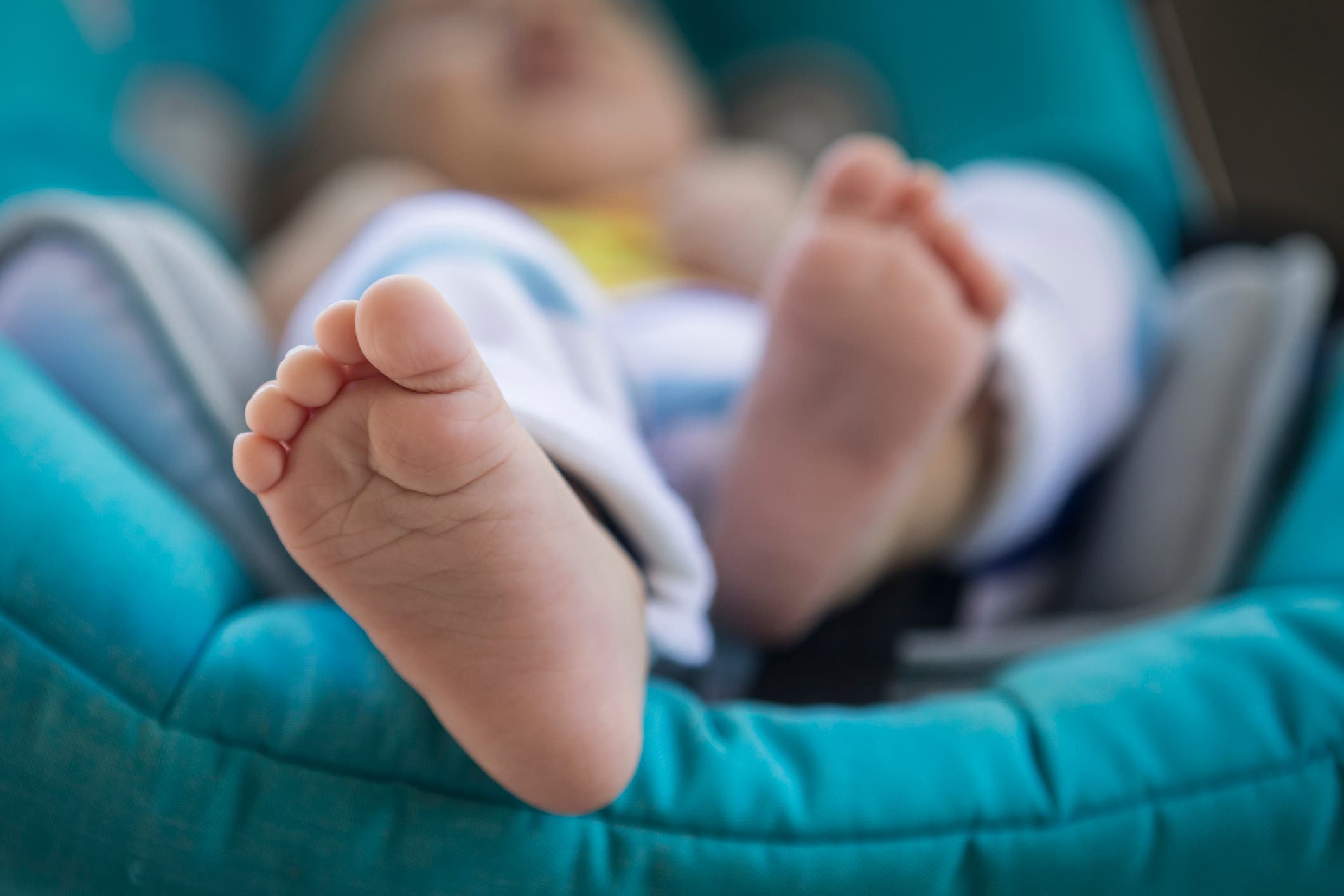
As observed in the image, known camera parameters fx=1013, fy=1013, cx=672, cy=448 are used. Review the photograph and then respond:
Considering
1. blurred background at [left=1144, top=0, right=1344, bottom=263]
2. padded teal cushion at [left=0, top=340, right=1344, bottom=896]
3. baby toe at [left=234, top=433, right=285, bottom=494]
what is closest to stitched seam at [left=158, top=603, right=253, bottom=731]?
padded teal cushion at [left=0, top=340, right=1344, bottom=896]

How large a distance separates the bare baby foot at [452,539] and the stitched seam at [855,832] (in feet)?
0.08

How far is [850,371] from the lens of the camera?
48cm

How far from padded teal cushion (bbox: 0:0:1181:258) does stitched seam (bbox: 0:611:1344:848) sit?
1.66 ft

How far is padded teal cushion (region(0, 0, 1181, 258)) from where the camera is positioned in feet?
2.80

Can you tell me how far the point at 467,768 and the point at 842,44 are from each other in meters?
1.02

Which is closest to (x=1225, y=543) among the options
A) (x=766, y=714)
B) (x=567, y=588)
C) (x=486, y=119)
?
(x=766, y=714)

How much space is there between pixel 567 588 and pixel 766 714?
13 centimetres

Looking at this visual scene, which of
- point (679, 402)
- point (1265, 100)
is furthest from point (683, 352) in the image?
point (1265, 100)

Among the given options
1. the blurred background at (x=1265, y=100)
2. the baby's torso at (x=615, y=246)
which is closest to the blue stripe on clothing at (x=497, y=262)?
the baby's torso at (x=615, y=246)

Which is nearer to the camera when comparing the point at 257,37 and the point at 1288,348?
the point at 1288,348

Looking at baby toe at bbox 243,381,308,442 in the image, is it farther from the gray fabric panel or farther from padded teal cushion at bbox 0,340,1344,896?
the gray fabric panel

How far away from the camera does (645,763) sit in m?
0.39

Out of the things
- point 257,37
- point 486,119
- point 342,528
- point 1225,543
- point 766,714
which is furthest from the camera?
point 257,37

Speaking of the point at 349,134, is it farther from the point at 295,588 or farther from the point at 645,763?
the point at 645,763
